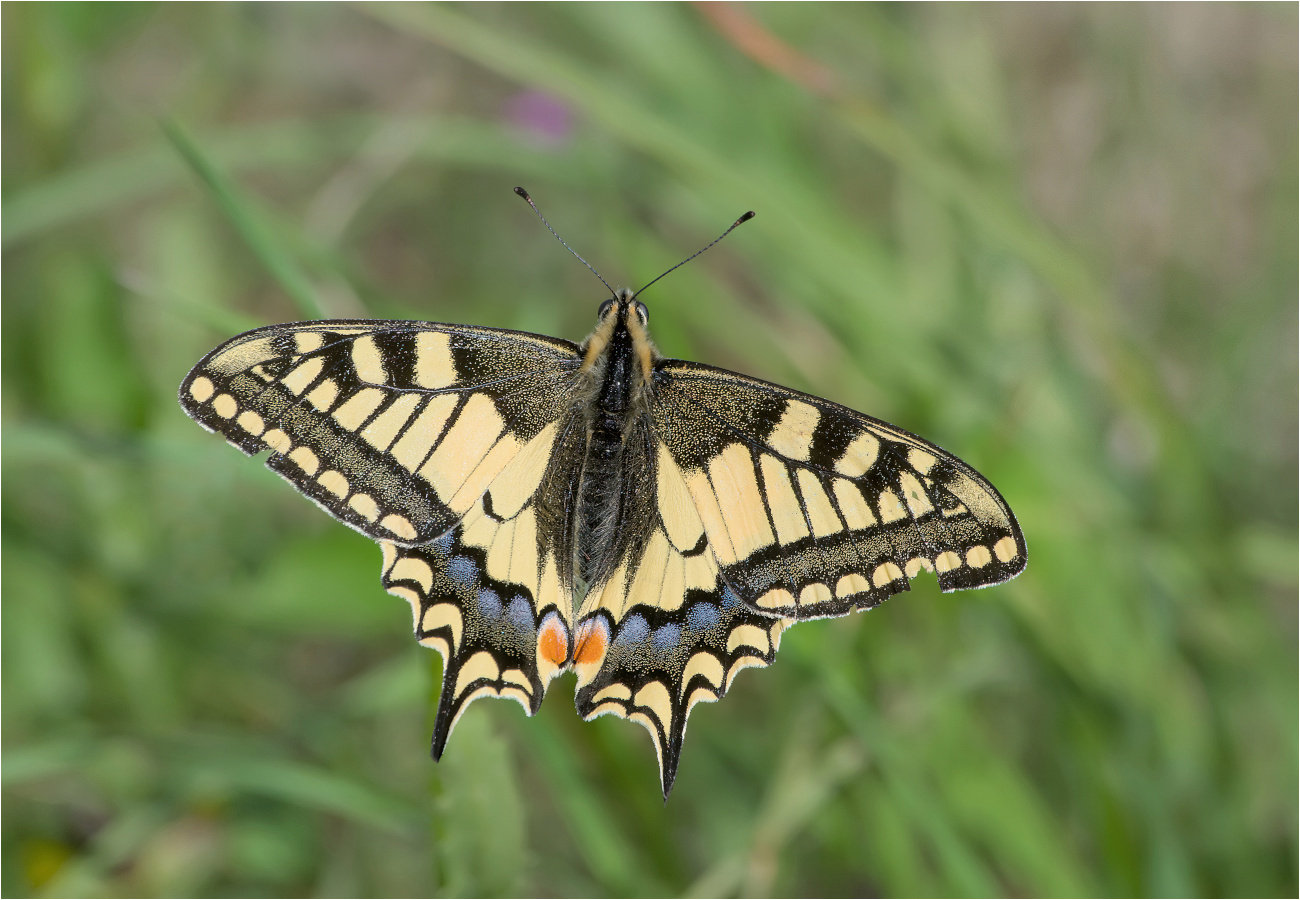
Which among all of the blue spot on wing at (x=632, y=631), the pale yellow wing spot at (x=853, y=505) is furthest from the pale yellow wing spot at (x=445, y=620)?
the pale yellow wing spot at (x=853, y=505)

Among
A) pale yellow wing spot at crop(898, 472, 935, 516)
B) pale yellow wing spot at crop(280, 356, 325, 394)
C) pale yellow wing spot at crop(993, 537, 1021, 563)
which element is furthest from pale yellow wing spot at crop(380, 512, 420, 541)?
pale yellow wing spot at crop(993, 537, 1021, 563)

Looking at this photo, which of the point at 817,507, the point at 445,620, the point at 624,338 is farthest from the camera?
the point at 624,338

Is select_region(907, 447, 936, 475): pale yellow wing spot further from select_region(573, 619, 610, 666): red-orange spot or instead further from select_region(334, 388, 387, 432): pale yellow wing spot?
select_region(334, 388, 387, 432): pale yellow wing spot

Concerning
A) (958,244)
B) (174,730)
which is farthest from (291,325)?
(958,244)

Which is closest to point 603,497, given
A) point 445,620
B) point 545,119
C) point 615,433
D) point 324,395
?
point 615,433

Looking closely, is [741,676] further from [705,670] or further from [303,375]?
[303,375]

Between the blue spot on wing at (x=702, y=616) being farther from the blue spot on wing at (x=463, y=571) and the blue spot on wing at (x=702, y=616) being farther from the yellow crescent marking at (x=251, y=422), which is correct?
the yellow crescent marking at (x=251, y=422)

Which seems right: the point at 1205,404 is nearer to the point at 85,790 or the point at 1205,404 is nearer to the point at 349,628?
the point at 349,628
